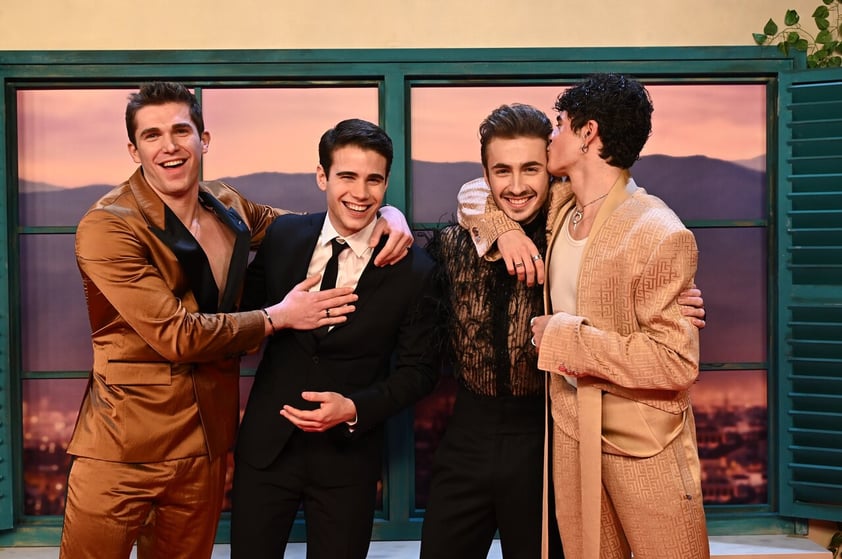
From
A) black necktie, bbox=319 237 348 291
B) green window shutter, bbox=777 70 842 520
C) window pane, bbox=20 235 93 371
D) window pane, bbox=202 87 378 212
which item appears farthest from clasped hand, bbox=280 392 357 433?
green window shutter, bbox=777 70 842 520

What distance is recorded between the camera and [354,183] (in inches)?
94.3

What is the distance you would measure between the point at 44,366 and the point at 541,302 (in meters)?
1.99

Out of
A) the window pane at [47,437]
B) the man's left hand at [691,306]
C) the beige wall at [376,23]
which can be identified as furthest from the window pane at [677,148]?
the window pane at [47,437]

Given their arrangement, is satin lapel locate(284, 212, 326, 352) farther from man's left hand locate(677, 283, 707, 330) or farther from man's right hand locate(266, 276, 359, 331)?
man's left hand locate(677, 283, 707, 330)

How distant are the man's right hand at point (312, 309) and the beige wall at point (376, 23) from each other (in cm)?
115

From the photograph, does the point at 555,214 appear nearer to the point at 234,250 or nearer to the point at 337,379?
the point at 337,379

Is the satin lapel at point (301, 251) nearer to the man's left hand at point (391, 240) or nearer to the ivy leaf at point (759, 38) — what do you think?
the man's left hand at point (391, 240)

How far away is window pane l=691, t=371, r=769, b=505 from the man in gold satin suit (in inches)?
61.2

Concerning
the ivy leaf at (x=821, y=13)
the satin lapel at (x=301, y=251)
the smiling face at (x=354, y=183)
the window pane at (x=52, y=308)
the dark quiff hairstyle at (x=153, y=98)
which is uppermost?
the ivy leaf at (x=821, y=13)

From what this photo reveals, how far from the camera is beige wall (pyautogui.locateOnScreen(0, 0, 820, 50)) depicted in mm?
2990

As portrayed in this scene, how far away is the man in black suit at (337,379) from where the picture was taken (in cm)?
234

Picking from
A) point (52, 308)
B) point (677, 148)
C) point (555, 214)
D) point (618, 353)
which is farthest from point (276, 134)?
point (618, 353)

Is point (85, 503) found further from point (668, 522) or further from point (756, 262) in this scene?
point (756, 262)

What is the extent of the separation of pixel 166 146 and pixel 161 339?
22.4 inches
